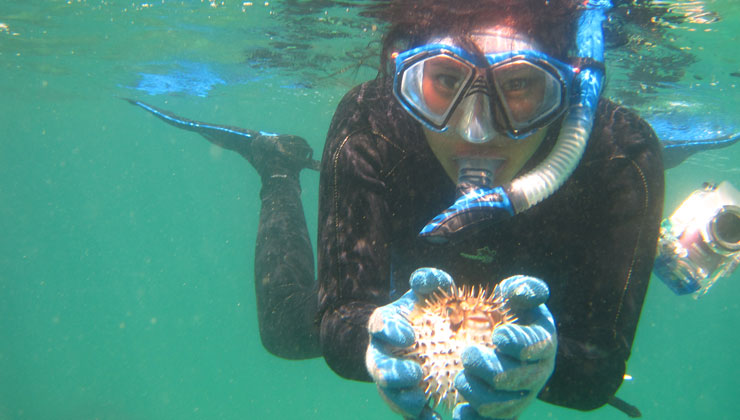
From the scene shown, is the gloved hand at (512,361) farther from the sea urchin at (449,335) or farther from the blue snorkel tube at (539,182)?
the blue snorkel tube at (539,182)

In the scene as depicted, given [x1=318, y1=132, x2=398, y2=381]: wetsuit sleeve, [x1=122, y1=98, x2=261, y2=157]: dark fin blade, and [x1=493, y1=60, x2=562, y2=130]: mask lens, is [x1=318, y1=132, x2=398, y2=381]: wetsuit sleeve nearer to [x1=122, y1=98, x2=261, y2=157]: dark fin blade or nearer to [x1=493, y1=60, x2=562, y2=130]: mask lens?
[x1=493, y1=60, x2=562, y2=130]: mask lens

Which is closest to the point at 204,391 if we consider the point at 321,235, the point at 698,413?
the point at 321,235

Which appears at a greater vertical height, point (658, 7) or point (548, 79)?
point (658, 7)

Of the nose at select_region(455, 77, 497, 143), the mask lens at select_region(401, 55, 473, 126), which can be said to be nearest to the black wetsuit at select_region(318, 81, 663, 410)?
the mask lens at select_region(401, 55, 473, 126)

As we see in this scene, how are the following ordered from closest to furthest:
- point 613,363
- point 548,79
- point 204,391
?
point 548,79, point 613,363, point 204,391

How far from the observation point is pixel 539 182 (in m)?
1.88

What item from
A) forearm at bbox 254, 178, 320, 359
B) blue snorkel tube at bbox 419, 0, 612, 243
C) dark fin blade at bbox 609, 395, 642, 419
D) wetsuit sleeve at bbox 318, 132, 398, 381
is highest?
blue snorkel tube at bbox 419, 0, 612, 243

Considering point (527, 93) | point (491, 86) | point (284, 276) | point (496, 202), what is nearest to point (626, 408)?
point (496, 202)

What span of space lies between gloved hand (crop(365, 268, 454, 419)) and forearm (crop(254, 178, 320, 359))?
2.15 meters

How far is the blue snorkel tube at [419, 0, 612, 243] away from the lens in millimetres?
1752

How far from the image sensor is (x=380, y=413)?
31.0 meters

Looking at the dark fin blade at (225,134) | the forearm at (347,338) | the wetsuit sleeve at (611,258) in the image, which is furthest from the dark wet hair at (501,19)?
the dark fin blade at (225,134)

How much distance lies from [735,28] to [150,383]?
123 ft

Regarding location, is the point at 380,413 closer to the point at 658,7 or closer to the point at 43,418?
the point at 43,418
